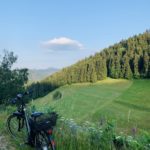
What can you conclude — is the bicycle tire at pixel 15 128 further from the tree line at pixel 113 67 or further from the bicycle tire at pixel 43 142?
the tree line at pixel 113 67

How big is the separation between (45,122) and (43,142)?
0.37 m

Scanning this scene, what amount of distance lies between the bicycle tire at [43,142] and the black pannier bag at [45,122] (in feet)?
0.38

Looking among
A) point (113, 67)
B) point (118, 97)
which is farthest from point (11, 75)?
point (113, 67)

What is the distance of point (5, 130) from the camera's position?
1012 centimetres

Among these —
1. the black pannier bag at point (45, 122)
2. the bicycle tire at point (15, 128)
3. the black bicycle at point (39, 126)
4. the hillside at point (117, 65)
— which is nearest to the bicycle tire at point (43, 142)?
the black bicycle at point (39, 126)

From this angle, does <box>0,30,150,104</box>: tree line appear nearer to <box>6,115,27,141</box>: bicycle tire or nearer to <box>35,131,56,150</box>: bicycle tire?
<box>6,115,27,141</box>: bicycle tire

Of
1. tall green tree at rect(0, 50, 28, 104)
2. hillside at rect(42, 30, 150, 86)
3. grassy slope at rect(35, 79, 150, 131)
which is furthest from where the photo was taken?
hillside at rect(42, 30, 150, 86)

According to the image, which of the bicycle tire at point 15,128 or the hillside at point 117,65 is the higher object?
the hillside at point 117,65

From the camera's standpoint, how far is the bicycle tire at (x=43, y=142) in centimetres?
672

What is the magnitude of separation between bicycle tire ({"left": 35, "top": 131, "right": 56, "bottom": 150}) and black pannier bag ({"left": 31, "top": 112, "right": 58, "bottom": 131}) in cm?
12

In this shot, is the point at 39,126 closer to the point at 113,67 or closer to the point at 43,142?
the point at 43,142

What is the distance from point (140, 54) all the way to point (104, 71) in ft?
34.4

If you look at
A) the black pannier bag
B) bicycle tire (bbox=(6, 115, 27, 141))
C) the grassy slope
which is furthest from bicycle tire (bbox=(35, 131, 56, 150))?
the grassy slope

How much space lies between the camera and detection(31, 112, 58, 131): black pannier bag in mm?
6801
